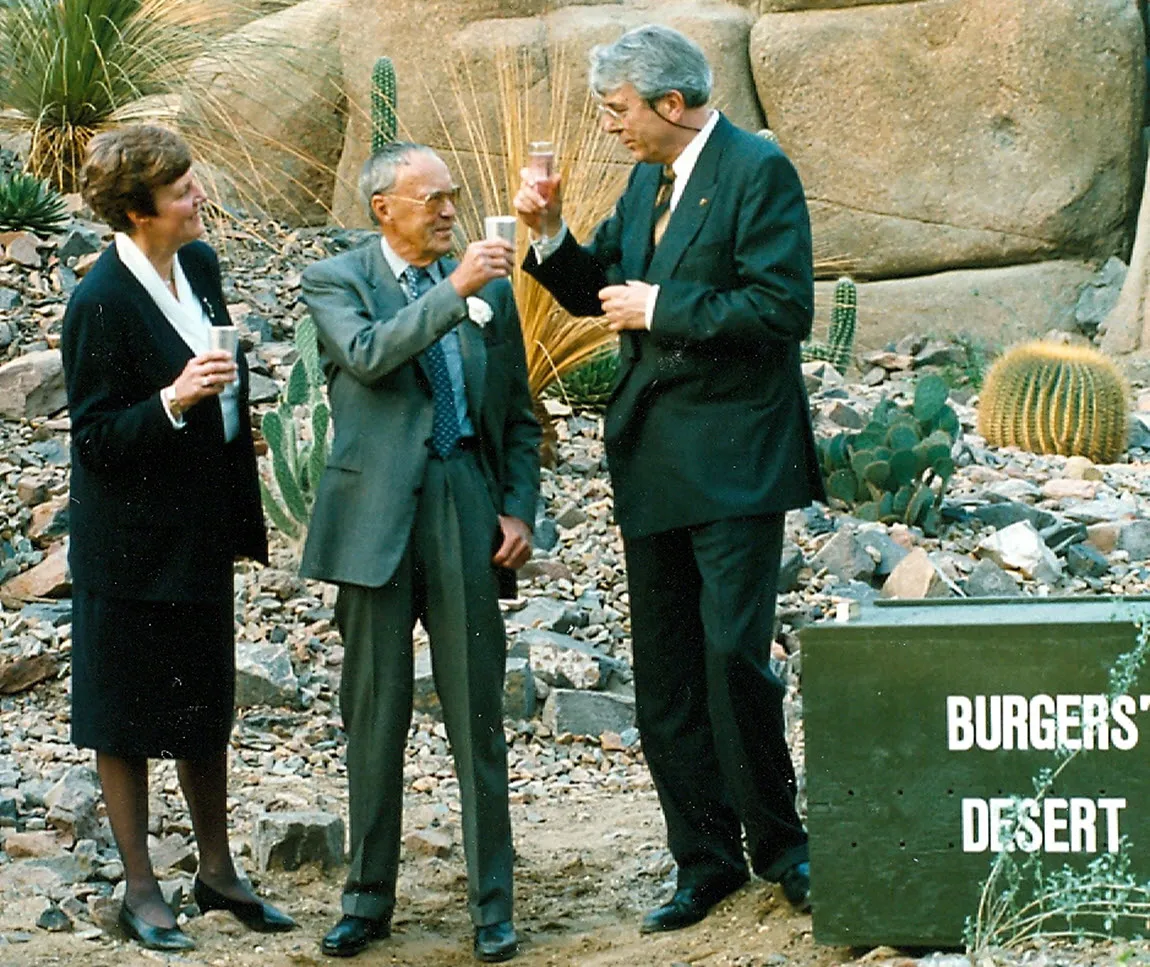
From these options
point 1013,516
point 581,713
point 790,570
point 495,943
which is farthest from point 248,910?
point 1013,516

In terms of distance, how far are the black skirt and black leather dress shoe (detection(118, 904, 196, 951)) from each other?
0.35m

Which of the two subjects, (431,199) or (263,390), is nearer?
(431,199)

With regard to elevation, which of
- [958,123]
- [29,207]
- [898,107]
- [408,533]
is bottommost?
[408,533]

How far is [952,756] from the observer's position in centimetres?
391

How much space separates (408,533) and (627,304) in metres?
0.66

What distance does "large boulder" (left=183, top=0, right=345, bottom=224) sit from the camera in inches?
428

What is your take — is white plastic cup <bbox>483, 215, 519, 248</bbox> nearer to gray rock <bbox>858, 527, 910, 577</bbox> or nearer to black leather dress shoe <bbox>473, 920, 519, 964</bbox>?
black leather dress shoe <bbox>473, 920, 519, 964</bbox>

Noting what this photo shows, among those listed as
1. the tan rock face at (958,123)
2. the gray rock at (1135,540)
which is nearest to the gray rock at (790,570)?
the gray rock at (1135,540)

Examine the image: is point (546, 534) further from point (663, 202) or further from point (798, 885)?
point (798, 885)

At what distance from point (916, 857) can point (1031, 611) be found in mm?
534

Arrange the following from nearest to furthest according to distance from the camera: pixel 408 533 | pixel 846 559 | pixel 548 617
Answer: pixel 408 533 < pixel 548 617 < pixel 846 559

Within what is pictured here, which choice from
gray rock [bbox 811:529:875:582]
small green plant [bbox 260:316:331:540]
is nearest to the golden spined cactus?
gray rock [bbox 811:529:875:582]

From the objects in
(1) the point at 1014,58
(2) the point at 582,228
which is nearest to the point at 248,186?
(2) the point at 582,228

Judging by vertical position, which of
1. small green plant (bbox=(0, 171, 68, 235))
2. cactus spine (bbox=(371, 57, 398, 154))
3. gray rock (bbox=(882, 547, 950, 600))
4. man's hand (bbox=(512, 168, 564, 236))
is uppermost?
cactus spine (bbox=(371, 57, 398, 154))
